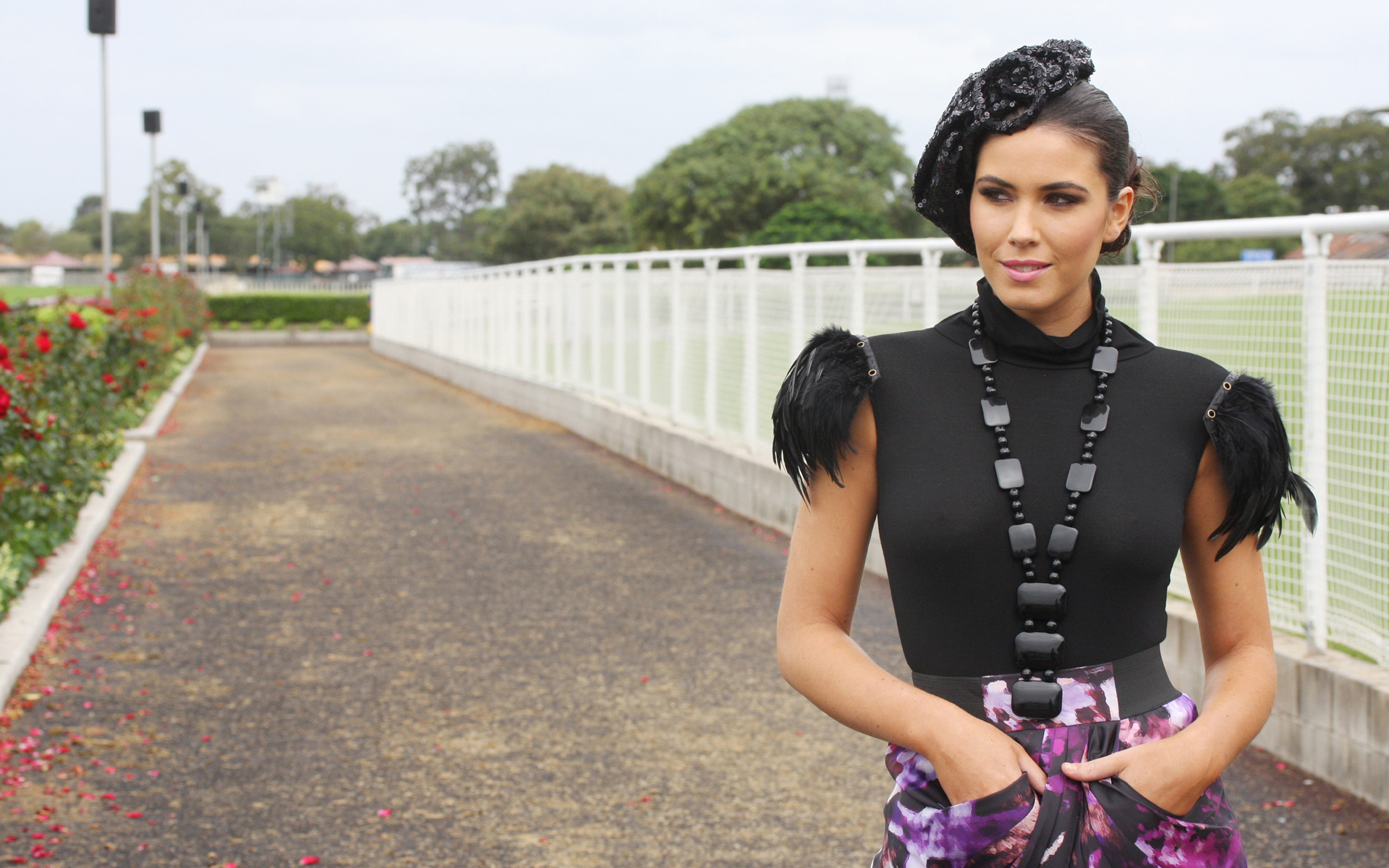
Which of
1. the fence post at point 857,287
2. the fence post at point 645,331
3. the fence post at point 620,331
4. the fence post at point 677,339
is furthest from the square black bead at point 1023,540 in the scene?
the fence post at point 620,331

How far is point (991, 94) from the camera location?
5.75ft

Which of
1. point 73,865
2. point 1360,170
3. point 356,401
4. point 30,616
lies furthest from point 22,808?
point 1360,170

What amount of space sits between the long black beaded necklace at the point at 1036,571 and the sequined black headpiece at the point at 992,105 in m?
0.31

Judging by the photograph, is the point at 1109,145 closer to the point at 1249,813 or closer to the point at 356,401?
the point at 1249,813

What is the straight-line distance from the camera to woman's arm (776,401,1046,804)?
1.68 metres

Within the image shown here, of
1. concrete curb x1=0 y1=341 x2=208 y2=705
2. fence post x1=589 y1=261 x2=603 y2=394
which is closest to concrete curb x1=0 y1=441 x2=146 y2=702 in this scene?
concrete curb x1=0 y1=341 x2=208 y2=705

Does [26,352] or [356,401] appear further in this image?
[356,401]

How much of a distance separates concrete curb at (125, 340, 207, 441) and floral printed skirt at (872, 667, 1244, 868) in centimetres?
1523

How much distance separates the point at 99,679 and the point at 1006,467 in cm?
557

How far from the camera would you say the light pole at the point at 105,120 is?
64.3ft

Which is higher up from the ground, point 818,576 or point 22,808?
point 818,576

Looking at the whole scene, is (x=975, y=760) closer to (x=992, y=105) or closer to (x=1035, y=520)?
(x=1035, y=520)

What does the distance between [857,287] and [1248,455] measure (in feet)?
24.3

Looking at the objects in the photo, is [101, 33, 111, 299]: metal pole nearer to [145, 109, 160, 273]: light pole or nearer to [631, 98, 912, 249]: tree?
[145, 109, 160, 273]: light pole
